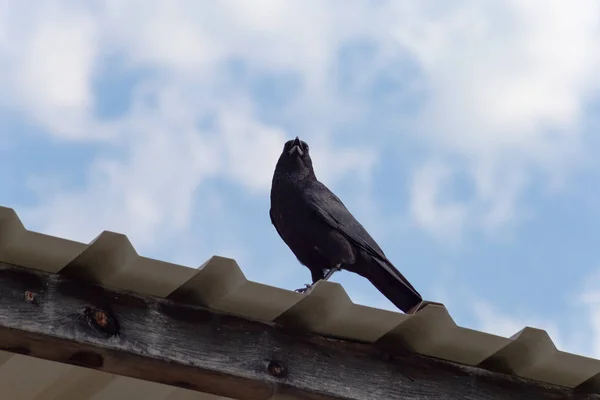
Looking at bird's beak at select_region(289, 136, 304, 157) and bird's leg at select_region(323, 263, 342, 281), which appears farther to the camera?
bird's beak at select_region(289, 136, 304, 157)

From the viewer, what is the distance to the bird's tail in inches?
231

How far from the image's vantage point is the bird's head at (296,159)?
6301 millimetres

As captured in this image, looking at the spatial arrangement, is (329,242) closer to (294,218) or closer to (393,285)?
(294,218)

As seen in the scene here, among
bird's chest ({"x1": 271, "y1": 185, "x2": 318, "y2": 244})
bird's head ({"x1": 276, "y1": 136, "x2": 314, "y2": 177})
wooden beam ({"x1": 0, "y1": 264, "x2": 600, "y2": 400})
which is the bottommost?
wooden beam ({"x1": 0, "y1": 264, "x2": 600, "y2": 400})

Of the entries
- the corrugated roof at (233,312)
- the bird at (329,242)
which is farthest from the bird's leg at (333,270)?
the corrugated roof at (233,312)

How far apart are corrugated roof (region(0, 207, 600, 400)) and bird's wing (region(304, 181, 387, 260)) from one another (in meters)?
2.98

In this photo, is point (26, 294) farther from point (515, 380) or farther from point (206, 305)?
point (515, 380)

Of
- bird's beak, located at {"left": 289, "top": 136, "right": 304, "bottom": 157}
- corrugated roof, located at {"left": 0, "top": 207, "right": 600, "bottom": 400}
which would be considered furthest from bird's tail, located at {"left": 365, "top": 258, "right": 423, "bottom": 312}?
corrugated roof, located at {"left": 0, "top": 207, "right": 600, "bottom": 400}

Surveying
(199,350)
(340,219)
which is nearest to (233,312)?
(199,350)

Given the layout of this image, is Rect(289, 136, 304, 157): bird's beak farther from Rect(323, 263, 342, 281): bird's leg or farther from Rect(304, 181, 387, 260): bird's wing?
Rect(323, 263, 342, 281): bird's leg

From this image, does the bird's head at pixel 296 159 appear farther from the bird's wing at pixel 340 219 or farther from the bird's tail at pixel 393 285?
the bird's tail at pixel 393 285

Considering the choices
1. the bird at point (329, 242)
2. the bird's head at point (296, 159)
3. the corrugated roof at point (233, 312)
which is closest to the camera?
the corrugated roof at point (233, 312)

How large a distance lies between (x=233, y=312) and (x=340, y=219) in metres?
3.30

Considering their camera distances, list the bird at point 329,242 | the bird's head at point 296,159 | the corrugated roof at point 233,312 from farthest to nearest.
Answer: the bird's head at point 296,159
the bird at point 329,242
the corrugated roof at point 233,312
